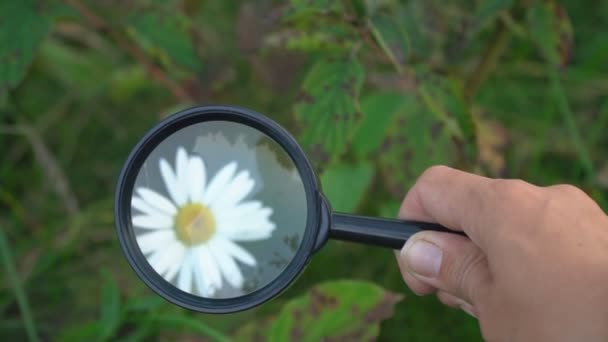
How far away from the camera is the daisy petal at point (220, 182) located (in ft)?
3.82

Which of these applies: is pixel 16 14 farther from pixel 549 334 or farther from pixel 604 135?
pixel 604 135

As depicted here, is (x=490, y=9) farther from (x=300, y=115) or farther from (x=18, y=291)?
(x=18, y=291)

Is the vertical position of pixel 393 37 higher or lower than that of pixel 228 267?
higher

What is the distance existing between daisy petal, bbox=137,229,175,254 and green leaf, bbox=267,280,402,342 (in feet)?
0.94

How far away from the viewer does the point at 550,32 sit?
1400mm

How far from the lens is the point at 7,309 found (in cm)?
166

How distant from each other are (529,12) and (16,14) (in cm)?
106

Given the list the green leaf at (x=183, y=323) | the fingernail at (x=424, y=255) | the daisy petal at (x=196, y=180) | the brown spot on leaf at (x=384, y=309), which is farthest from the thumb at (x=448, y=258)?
the green leaf at (x=183, y=323)

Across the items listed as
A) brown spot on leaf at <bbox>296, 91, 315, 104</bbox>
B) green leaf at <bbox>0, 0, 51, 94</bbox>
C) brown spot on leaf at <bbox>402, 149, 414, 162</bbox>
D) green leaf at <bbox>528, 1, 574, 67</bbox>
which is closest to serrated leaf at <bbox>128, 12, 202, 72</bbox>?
green leaf at <bbox>0, 0, 51, 94</bbox>

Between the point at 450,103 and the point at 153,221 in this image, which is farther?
the point at 450,103

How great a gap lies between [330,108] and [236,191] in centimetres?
23

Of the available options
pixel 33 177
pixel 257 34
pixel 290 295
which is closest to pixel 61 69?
pixel 33 177

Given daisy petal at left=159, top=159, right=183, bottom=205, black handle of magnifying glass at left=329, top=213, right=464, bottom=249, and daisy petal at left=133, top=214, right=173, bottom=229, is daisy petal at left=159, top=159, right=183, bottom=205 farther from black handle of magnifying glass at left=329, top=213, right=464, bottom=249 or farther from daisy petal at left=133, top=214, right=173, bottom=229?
black handle of magnifying glass at left=329, top=213, right=464, bottom=249

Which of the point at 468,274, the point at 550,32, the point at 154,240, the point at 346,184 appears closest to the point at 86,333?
the point at 154,240
